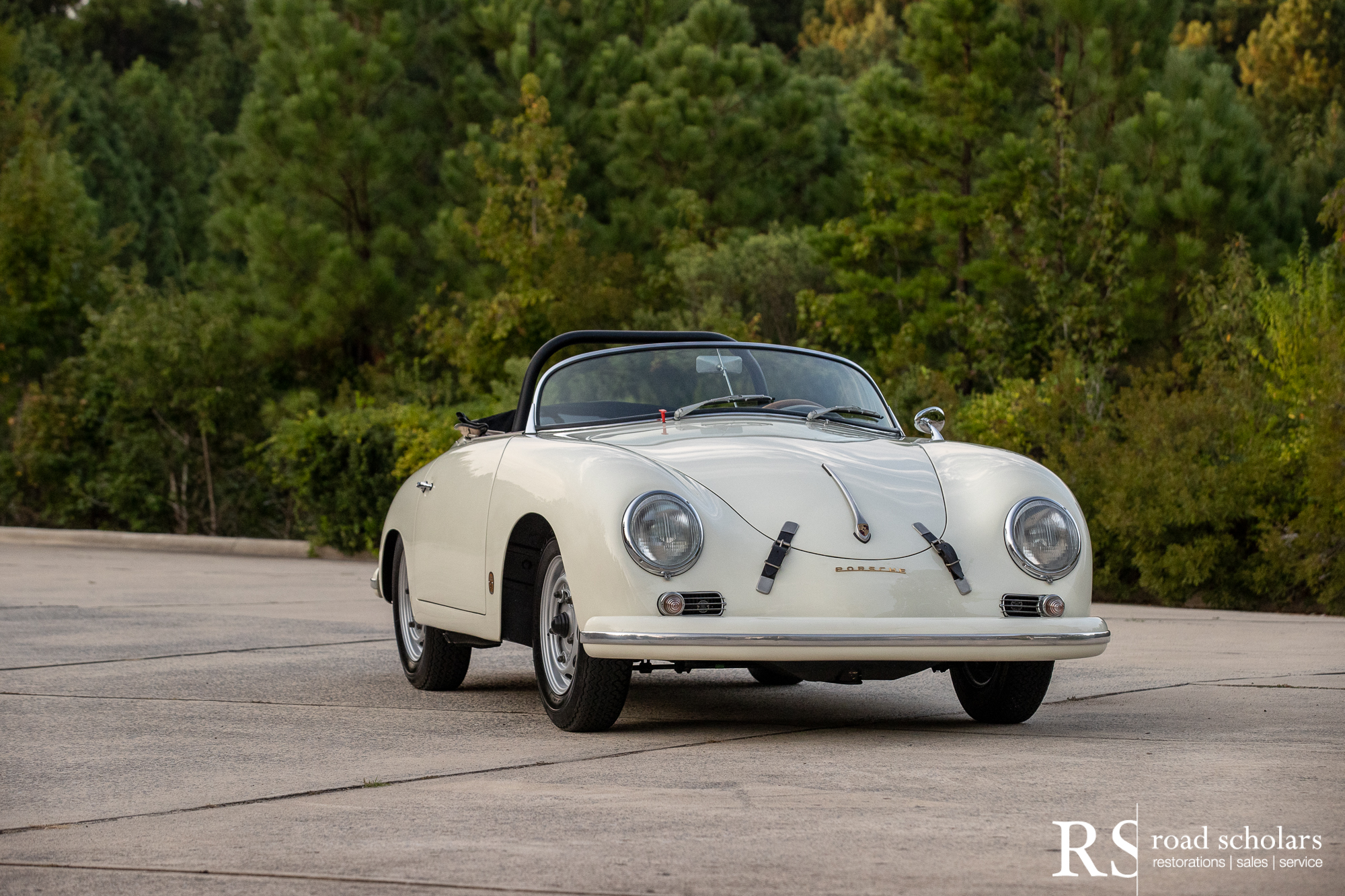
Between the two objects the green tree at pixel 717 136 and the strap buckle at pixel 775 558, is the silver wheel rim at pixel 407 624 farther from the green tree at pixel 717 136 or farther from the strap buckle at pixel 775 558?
the green tree at pixel 717 136

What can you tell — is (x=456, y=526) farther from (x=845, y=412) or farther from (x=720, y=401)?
(x=845, y=412)

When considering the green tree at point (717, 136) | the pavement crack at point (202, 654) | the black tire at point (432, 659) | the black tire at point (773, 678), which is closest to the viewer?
the black tire at point (432, 659)

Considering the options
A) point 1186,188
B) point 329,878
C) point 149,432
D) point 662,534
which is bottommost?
point 149,432

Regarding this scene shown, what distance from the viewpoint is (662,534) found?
5.58 meters

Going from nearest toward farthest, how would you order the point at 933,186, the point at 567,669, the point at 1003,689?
the point at 567,669 → the point at 1003,689 → the point at 933,186

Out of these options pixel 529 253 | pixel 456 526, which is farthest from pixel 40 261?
pixel 456 526

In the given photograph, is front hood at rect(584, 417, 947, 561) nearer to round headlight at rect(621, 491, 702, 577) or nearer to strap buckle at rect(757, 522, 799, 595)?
strap buckle at rect(757, 522, 799, 595)

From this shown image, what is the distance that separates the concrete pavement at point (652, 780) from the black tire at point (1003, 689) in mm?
89

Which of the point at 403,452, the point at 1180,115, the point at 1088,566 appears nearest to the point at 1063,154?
the point at 1180,115

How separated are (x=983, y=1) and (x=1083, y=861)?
1974 centimetres

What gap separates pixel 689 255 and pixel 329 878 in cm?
2090

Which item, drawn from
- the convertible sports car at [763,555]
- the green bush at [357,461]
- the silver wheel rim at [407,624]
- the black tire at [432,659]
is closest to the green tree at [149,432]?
the green bush at [357,461]

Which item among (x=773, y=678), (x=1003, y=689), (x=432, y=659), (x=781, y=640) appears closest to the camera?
(x=781, y=640)

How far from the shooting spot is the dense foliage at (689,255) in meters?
16.0
